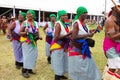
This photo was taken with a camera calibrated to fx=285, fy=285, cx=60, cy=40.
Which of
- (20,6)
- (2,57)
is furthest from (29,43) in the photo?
(20,6)

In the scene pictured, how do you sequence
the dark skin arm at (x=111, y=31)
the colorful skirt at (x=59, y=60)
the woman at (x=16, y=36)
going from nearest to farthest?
the dark skin arm at (x=111, y=31)
the colorful skirt at (x=59, y=60)
the woman at (x=16, y=36)

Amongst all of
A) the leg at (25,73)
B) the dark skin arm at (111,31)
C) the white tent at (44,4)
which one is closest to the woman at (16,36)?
the leg at (25,73)

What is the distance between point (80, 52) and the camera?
17.9 ft

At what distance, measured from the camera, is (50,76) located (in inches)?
289

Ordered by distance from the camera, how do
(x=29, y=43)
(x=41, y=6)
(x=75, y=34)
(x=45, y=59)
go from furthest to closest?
1. (x=41, y=6)
2. (x=45, y=59)
3. (x=29, y=43)
4. (x=75, y=34)

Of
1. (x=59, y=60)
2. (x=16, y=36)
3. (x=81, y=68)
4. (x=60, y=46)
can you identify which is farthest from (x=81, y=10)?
(x=16, y=36)

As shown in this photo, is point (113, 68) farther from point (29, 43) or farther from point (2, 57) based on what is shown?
point (2, 57)

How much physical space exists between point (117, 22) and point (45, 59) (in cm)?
562

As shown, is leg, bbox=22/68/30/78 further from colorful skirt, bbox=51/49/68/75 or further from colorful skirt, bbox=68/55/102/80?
colorful skirt, bbox=68/55/102/80

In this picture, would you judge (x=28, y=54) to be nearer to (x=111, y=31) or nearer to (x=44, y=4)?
(x=111, y=31)

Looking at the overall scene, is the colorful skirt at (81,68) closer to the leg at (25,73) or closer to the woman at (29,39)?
the woman at (29,39)

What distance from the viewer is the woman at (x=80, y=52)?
5.37 metres

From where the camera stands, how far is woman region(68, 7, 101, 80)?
5371 mm

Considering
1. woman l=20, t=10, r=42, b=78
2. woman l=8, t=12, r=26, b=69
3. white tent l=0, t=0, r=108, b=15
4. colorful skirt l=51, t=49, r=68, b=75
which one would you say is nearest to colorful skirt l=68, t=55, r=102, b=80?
colorful skirt l=51, t=49, r=68, b=75
